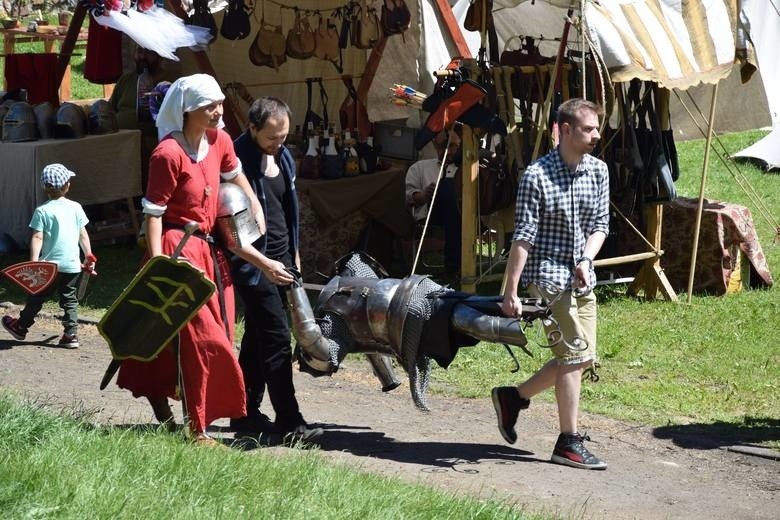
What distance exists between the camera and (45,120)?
38.6 ft

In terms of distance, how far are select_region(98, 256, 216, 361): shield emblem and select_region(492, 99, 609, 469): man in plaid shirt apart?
137 cm

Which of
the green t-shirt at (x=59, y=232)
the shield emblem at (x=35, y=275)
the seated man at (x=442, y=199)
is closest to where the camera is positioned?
the shield emblem at (x=35, y=275)

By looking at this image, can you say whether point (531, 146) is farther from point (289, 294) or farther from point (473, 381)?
point (289, 294)

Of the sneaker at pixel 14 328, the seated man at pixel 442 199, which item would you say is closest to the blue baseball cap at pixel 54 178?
the sneaker at pixel 14 328

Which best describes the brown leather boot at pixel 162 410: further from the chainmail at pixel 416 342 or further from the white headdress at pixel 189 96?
the white headdress at pixel 189 96

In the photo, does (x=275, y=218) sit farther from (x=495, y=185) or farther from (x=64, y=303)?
(x=495, y=185)

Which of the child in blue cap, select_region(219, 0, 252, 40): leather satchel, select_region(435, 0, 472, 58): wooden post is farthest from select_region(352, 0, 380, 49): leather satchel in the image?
the child in blue cap

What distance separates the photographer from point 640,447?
20.6 ft

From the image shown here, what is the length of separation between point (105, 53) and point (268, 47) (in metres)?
2.25

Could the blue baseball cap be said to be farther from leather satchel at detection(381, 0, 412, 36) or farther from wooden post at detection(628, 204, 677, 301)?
wooden post at detection(628, 204, 677, 301)

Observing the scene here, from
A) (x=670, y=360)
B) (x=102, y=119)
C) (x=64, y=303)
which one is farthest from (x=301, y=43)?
(x=670, y=360)

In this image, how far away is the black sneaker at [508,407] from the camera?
233 inches

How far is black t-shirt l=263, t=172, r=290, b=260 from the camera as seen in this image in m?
5.96

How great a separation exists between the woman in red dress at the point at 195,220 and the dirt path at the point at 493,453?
20.7 inches
